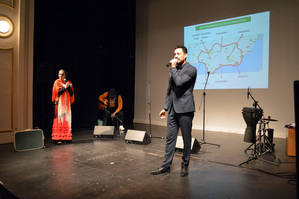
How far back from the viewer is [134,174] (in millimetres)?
2477

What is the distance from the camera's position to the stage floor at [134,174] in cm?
198

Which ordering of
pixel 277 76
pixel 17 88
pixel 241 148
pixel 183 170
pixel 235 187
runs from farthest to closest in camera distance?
pixel 277 76
pixel 17 88
pixel 241 148
pixel 183 170
pixel 235 187

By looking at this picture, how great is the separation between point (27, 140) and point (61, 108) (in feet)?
2.52

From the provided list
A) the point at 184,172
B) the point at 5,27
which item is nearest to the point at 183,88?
the point at 184,172

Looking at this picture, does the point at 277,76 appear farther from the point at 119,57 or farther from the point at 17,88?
the point at 17,88

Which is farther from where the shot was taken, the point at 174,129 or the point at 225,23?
the point at 225,23

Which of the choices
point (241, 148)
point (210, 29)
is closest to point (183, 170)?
point (241, 148)

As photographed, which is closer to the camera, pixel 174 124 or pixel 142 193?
pixel 142 193

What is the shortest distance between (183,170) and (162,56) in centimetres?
502

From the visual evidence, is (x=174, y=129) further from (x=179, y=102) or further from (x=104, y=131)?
(x=104, y=131)

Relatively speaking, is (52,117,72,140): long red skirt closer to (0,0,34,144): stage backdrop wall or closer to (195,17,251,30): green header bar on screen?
(0,0,34,144): stage backdrop wall

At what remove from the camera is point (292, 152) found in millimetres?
3303

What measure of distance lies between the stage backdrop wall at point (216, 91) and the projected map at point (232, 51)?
17cm

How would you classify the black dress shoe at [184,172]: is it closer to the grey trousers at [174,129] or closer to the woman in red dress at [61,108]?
the grey trousers at [174,129]
